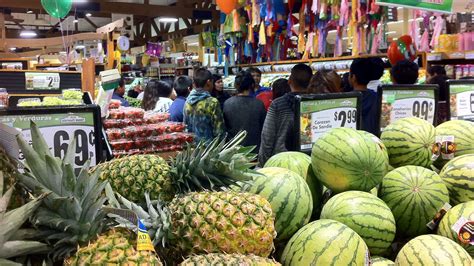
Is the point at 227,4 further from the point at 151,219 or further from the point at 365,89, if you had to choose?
the point at 151,219

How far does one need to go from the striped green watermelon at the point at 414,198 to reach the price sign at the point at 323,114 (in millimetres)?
588

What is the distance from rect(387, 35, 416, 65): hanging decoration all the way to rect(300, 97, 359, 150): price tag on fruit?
13.0ft

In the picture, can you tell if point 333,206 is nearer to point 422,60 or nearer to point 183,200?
point 183,200

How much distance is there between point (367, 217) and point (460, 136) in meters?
0.83

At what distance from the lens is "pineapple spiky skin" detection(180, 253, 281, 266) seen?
1.09 m

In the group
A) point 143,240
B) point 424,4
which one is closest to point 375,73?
point 424,4

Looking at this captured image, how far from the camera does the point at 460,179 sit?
1.84 m

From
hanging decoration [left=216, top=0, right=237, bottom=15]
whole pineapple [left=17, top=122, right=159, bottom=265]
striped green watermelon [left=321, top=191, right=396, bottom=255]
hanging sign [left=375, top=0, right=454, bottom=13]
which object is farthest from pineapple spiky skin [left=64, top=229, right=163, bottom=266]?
hanging decoration [left=216, top=0, right=237, bottom=15]

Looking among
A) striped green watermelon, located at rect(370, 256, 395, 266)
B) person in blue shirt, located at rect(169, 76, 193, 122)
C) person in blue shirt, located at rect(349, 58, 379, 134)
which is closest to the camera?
striped green watermelon, located at rect(370, 256, 395, 266)

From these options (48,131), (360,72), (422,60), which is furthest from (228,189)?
(422,60)

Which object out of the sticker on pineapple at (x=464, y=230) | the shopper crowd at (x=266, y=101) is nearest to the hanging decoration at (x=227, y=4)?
the shopper crowd at (x=266, y=101)

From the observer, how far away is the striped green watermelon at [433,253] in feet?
4.63

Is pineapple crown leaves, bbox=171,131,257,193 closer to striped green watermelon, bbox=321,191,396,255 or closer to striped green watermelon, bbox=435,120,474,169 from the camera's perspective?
striped green watermelon, bbox=321,191,396,255

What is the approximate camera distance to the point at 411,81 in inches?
164
